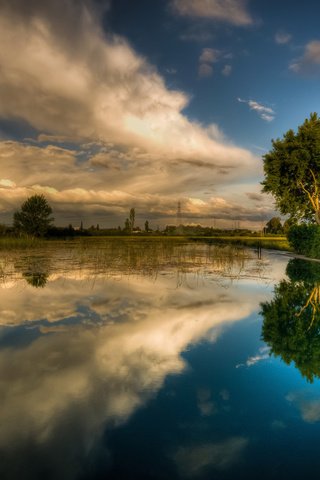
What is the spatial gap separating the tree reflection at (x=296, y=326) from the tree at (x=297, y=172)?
20.9 metres

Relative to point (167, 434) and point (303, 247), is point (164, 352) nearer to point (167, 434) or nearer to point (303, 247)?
point (167, 434)

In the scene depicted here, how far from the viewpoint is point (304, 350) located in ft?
18.2

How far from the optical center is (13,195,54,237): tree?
69.8m

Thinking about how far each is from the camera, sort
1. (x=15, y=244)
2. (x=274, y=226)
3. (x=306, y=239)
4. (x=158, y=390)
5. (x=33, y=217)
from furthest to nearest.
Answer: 1. (x=274, y=226)
2. (x=33, y=217)
3. (x=15, y=244)
4. (x=306, y=239)
5. (x=158, y=390)

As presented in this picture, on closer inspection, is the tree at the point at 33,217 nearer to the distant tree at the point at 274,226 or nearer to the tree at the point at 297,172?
the tree at the point at 297,172

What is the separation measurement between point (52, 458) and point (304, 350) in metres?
4.20

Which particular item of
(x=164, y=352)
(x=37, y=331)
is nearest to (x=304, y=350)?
(x=164, y=352)

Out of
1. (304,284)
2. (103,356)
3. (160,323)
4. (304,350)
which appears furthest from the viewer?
(304,284)

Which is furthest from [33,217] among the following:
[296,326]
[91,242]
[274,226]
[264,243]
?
[274,226]

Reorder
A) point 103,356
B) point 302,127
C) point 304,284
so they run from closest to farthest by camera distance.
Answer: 1. point 103,356
2. point 304,284
3. point 302,127

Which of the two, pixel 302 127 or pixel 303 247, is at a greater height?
pixel 302 127

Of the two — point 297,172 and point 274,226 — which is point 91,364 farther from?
point 274,226

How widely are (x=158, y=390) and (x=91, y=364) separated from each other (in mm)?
1241

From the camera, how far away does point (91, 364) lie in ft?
16.0
